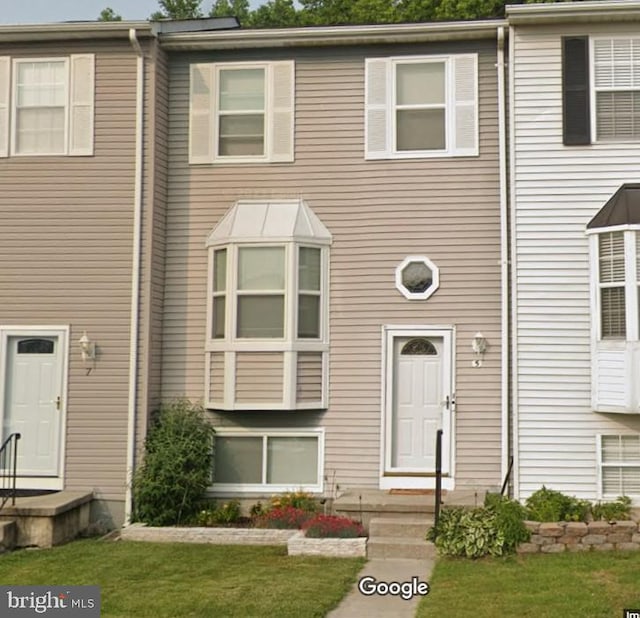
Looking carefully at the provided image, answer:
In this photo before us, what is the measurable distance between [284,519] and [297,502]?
55 centimetres

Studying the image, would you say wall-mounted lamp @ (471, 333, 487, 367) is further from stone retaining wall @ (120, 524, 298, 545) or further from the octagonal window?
stone retaining wall @ (120, 524, 298, 545)

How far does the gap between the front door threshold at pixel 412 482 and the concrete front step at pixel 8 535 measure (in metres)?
4.51

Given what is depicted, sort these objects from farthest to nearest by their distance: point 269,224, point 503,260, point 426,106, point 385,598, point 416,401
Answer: point 426,106 → point 269,224 → point 416,401 → point 503,260 → point 385,598

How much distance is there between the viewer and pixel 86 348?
40.3ft

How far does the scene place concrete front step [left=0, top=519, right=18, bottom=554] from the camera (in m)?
10.7

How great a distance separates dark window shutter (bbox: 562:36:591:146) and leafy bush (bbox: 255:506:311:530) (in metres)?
5.63

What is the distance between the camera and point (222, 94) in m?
13.2

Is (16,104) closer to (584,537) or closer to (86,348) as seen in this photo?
(86,348)

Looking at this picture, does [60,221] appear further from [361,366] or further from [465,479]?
[465,479]

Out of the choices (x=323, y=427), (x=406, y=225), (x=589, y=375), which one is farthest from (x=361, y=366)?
(x=589, y=375)

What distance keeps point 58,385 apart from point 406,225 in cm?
502

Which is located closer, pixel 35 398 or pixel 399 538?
pixel 399 538

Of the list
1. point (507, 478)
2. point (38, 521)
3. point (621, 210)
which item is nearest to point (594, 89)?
point (621, 210)

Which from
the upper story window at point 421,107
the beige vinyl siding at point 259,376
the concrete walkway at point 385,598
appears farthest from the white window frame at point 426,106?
the concrete walkway at point 385,598
